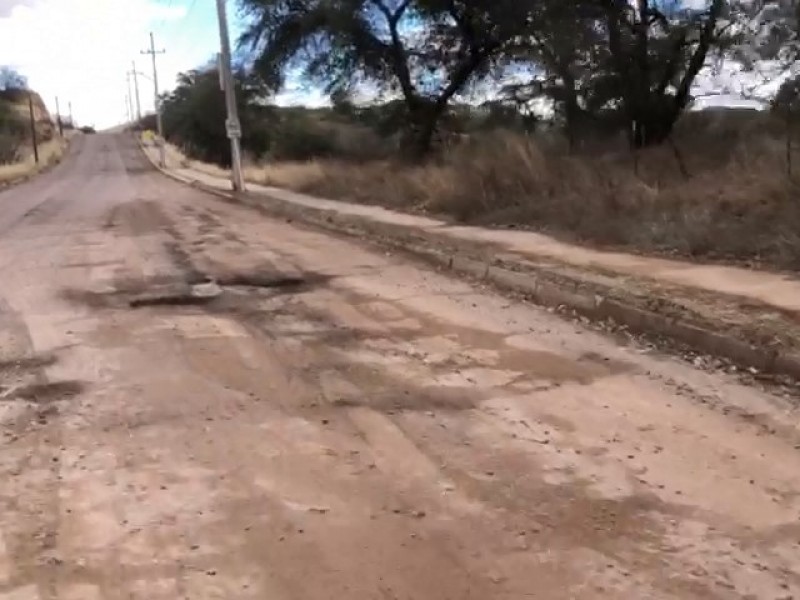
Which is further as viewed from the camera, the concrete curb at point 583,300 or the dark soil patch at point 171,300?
the dark soil patch at point 171,300

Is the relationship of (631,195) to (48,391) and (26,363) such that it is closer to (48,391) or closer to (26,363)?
(26,363)

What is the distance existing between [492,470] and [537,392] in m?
1.45

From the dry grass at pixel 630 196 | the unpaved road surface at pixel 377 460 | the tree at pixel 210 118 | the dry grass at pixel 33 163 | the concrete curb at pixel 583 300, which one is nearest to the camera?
the unpaved road surface at pixel 377 460

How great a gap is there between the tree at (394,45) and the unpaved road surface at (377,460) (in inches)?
845

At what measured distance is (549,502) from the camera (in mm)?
4414

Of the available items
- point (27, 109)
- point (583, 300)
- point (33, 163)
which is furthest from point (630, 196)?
point (27, 109)

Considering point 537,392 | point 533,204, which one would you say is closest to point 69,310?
point 537,392

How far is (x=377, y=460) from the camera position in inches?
196

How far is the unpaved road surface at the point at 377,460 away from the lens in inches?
149

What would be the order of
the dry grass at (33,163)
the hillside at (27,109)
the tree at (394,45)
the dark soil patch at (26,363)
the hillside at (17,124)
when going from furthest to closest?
the hillside at (27,109)
the hillside at (17,124)
the dry grass at (33,163)
the tree at (394,45)
the dark soil patch at (26,363)

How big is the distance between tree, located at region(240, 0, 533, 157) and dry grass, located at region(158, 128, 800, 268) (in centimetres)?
705

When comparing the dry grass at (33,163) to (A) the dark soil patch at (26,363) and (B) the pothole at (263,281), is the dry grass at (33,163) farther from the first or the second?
(A) the dark soil patch at (26,363)

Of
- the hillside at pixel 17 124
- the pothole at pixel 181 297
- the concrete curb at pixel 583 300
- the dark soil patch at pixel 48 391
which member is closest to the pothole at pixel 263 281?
the pothole at pixel 181 297

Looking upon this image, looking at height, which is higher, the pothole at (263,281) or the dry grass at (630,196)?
the dry grass at (630,196)
